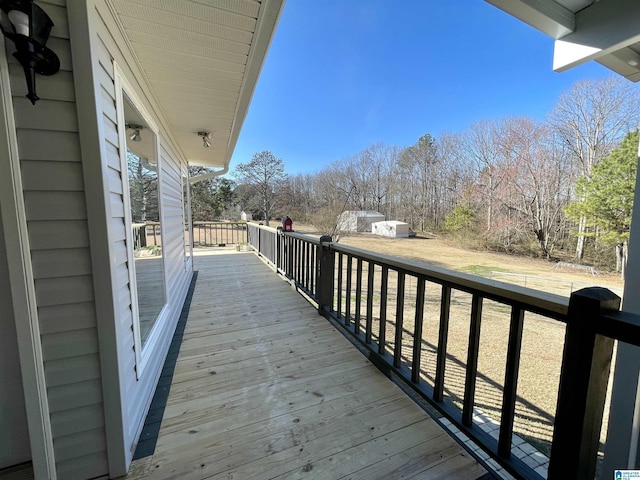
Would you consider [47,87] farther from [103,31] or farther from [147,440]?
[147,440]

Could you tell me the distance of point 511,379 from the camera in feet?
3.71

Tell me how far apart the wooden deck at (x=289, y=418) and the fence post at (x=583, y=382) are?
53 centimetres

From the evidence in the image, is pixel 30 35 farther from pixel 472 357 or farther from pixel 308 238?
pixel 308 238

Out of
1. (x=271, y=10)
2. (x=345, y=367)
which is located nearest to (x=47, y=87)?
(x=271, y=10)

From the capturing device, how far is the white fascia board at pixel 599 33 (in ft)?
4.14

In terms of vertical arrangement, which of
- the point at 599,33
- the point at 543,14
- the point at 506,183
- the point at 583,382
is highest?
the point at 506,183

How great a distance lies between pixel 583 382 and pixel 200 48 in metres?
2.36

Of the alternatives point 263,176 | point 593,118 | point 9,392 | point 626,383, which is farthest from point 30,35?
point 593,118

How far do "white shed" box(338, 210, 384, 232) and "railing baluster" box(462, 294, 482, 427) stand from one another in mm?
14484

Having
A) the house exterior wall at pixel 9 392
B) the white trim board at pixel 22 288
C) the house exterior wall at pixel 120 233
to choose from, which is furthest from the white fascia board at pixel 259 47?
the house exterior wall at pixel 9 392

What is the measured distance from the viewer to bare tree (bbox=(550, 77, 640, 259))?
41.8ft

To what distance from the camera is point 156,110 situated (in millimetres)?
2479

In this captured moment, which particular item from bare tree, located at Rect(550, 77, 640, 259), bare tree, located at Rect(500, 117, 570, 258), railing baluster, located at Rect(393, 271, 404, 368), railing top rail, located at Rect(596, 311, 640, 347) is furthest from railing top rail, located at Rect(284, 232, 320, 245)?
bare tree, located at Rect(500, 117, 570, 258)

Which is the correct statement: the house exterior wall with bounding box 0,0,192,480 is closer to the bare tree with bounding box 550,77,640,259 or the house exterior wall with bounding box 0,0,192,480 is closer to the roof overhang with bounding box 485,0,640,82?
the roof overhang with bounding box 485,0,640,82
